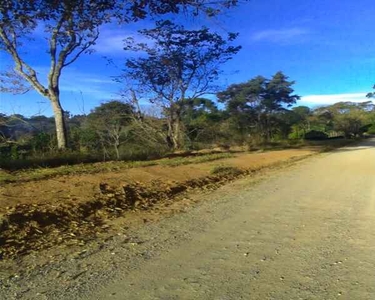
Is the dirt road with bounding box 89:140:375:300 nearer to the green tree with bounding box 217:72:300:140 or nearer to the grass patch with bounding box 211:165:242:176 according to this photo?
the grass patch with bounding box 211:165:242:176

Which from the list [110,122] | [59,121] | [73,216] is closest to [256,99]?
[110,122]

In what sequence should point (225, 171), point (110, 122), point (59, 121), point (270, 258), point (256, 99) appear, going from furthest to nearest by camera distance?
1. point (256, 99)
2. point (110, 122)
3. point (59, 121)
4. point (225, 171)
5. point (270, 258)

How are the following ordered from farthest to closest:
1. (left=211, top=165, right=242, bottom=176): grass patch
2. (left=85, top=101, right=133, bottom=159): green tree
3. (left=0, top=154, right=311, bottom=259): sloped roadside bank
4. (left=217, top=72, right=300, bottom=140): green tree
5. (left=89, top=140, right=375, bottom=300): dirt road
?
1. (left=217, top=72, right=300, bottom=140): green tree
2. (left=85, top=101, right=133, bottom=159): green tree
3. (left=211, top=165, right=242, bottom=176): grass patch
4. (left=0, top=154, right=311, bottom=259): sloped roadside bank
5. (left=89, top=140, right=375, bottom=300): dirt road

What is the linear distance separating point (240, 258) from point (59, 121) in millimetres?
12305

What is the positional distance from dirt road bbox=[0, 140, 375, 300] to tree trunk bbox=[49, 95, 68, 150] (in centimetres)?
923

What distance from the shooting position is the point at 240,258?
4301 millimetres

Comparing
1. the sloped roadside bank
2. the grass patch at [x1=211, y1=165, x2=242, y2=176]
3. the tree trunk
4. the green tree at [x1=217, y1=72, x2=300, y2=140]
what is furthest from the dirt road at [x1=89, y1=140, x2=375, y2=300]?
the green tree at [x1=217, y1=72, x2=300, y2=140]

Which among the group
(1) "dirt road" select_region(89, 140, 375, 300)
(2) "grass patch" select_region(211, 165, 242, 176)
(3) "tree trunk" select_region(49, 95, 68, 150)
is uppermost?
(3) "tree trunk" select_region(49, 95, 68, 150)

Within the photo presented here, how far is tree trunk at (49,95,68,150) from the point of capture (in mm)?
14987

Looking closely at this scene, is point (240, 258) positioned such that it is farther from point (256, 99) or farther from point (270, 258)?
point (256, 99)

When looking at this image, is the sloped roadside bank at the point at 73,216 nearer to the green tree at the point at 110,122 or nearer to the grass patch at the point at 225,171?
the grass patch at the point at 225,171

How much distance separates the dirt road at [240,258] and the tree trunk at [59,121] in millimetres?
9231

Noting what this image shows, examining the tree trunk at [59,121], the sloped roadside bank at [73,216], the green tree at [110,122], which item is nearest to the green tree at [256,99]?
the green tree at [110,122]

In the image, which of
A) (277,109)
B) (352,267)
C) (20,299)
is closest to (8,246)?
(20,299)
